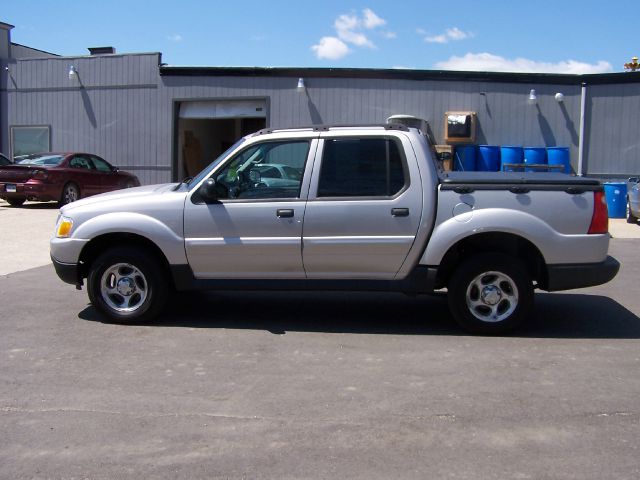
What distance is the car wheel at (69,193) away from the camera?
1725 cm

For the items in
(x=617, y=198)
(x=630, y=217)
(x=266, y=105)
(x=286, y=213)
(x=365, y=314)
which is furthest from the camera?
(x=266, y=105)

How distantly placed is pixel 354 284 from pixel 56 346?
2705 millimetres

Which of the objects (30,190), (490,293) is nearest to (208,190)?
(490,293)

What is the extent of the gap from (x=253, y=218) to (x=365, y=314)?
5.61 ft

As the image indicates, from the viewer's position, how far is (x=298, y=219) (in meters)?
6.29

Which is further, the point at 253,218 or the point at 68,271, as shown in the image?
the point at 68,271

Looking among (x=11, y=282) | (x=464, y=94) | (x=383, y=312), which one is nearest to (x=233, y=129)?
(x=464, y=94)

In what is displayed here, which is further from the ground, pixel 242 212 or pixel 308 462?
pixel 242 212

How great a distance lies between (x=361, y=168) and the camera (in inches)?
251

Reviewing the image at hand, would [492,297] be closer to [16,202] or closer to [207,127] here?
[16,202]

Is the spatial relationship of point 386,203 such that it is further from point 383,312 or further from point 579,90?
point 579,90

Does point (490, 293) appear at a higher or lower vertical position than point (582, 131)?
lower

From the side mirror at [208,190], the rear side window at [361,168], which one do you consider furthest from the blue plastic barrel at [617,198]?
the side mirror at [208,190]

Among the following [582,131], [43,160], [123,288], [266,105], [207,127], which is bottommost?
[123,288]
